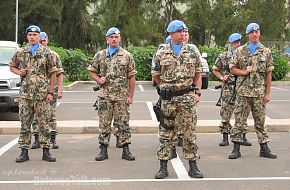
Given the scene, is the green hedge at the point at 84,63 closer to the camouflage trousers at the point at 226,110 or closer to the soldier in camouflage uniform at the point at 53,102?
the soldier in camouflage uniform at the point at 53,102

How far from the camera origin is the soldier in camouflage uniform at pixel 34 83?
7.28 meters

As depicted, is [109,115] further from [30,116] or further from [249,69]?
[249,69]

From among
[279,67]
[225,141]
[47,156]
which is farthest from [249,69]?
[279,67]

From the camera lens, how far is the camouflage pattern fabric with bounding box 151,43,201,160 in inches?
248

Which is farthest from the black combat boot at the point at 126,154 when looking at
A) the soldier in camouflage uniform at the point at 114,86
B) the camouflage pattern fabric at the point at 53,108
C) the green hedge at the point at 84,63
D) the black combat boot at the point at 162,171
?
the green hedge at the point at 84,63

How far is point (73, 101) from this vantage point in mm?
15477

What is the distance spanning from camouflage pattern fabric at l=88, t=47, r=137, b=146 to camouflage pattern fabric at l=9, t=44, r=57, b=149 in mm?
707

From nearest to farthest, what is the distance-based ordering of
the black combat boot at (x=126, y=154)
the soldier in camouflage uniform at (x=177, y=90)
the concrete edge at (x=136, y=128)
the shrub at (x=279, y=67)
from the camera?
the soldier in camouflage uniform at (x=177, y=90) → the black combat boot at (x=126, y=154) → the concrete edge at (x=136, y=128) → the shrub at (x=279, y=67)

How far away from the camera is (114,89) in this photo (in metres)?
7.49

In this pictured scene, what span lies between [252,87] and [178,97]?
64.6 inches

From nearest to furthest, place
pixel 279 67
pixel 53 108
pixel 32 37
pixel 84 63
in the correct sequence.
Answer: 1. pixel 32 37
2. pixel 53 108
3. pixel 84 63
4. pixel 279 67

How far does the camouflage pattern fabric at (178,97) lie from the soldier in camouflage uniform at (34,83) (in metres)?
1.78

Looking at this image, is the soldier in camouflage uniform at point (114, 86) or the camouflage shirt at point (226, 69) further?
the camouflage shirt at point (226, 69)

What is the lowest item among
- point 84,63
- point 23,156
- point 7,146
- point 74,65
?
point 7,146
